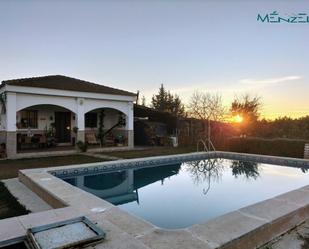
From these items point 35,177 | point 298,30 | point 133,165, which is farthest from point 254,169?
point 35,177

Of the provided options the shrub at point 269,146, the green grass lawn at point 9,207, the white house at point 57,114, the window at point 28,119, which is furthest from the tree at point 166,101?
the green grass lawn at point 9,207

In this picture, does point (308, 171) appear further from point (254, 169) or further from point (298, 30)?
point (298, 30)

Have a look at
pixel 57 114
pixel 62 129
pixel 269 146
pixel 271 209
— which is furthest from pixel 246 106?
pixel 271 209

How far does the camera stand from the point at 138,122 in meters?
21.6

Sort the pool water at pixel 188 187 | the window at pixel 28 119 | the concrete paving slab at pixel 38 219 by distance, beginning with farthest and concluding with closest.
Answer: the window at pixel 28 119 → the pool water at pixel 188 187 → the concrete paving slab at pixel 38 219

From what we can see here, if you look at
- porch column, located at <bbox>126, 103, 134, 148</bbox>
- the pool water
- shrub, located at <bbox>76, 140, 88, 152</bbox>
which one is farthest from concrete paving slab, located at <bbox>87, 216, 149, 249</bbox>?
porch column, located at <bbox>126, 103, 134, 148</bbox>

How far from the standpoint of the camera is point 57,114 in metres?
18.0

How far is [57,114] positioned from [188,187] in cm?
1257

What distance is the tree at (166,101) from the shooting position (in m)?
34.7

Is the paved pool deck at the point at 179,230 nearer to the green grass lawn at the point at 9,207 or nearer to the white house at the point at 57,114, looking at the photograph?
the green grass lawn at the point at 9,207

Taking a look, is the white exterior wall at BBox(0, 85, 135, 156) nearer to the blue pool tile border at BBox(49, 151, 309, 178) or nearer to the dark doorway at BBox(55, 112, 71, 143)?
the dark doorway at BBox(55, 112, 71, 143)

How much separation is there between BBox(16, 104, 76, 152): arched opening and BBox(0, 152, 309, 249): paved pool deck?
10.5 m

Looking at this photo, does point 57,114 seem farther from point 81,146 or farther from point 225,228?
point 225,228

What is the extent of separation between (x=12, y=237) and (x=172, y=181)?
6.63 meters
